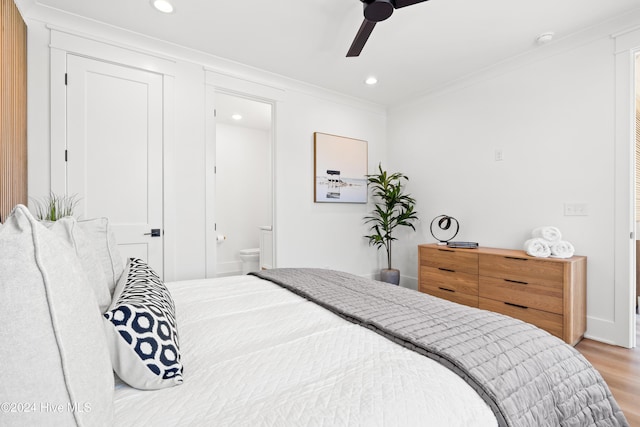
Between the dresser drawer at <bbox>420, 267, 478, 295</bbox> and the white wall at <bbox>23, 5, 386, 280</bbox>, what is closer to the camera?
the white wall at <bbox>23, 5, 386, 280</bbox>

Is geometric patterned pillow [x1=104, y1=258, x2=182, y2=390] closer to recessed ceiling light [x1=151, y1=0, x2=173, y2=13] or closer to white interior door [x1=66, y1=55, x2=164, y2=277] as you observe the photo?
white interior door [x1=66, y1=55, x2=164, y2=277]

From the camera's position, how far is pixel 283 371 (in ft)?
2.93

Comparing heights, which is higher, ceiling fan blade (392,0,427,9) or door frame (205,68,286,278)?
ceiling fan blade (392,0,427,9)

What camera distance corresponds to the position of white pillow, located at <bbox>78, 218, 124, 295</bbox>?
1.34 m

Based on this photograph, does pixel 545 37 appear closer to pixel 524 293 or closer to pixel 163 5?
pixel 524 293

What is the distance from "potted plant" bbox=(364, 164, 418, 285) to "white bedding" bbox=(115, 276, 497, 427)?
3.03 meters

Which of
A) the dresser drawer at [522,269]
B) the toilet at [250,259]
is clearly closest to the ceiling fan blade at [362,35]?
the dresser drawer at [522,269]

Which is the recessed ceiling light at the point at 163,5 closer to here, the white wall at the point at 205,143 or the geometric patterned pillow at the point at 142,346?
the white wall at the point at 205,143

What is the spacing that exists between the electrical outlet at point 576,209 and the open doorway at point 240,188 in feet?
12.9

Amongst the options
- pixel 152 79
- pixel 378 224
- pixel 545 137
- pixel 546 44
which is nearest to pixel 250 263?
pixel 378 224

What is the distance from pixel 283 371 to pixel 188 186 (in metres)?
2.54

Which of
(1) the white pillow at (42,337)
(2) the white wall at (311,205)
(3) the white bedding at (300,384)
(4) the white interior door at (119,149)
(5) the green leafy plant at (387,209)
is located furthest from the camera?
(5) the green leafy plant at (387,209)

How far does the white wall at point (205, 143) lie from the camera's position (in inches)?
94.1

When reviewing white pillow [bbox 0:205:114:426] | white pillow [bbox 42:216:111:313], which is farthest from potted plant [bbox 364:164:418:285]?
white pillow [bbox 0:205:114:426]
